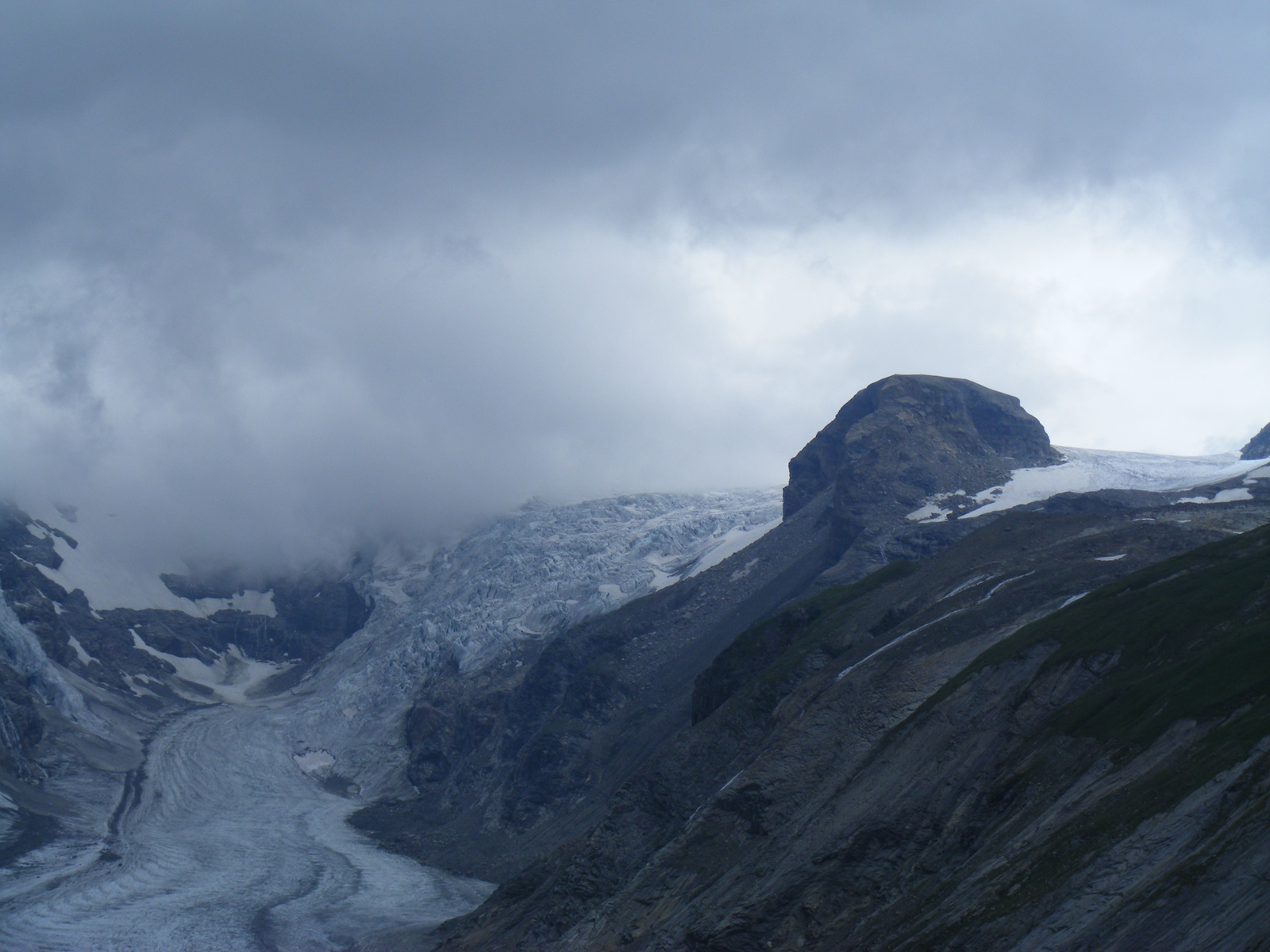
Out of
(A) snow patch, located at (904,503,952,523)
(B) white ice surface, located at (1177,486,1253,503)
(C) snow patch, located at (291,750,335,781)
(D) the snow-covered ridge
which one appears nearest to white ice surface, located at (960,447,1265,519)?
(D) the snow-covered ridge

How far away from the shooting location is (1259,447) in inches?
7510

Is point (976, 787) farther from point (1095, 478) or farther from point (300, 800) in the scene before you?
point (1095, 478)

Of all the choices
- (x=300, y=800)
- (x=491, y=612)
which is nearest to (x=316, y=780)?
(x=300, y=800)

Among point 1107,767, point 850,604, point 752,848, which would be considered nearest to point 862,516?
point 850,604

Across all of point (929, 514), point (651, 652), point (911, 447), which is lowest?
point (651, 652)

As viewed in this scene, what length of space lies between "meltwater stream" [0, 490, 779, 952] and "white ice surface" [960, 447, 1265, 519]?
151 ft

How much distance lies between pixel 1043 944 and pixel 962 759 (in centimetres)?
1552

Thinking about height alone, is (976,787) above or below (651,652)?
above

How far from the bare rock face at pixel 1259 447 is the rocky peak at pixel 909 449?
44.9 metres

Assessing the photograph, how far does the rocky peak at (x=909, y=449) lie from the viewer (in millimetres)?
135500

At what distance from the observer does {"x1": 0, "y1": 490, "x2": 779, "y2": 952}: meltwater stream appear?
80750mm

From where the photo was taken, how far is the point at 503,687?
153m

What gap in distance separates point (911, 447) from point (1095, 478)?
29898mm

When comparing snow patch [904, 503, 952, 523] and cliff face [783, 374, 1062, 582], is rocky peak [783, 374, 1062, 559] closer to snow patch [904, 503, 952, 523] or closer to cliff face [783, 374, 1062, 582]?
cliff face [783, 374, 1062, 582]
